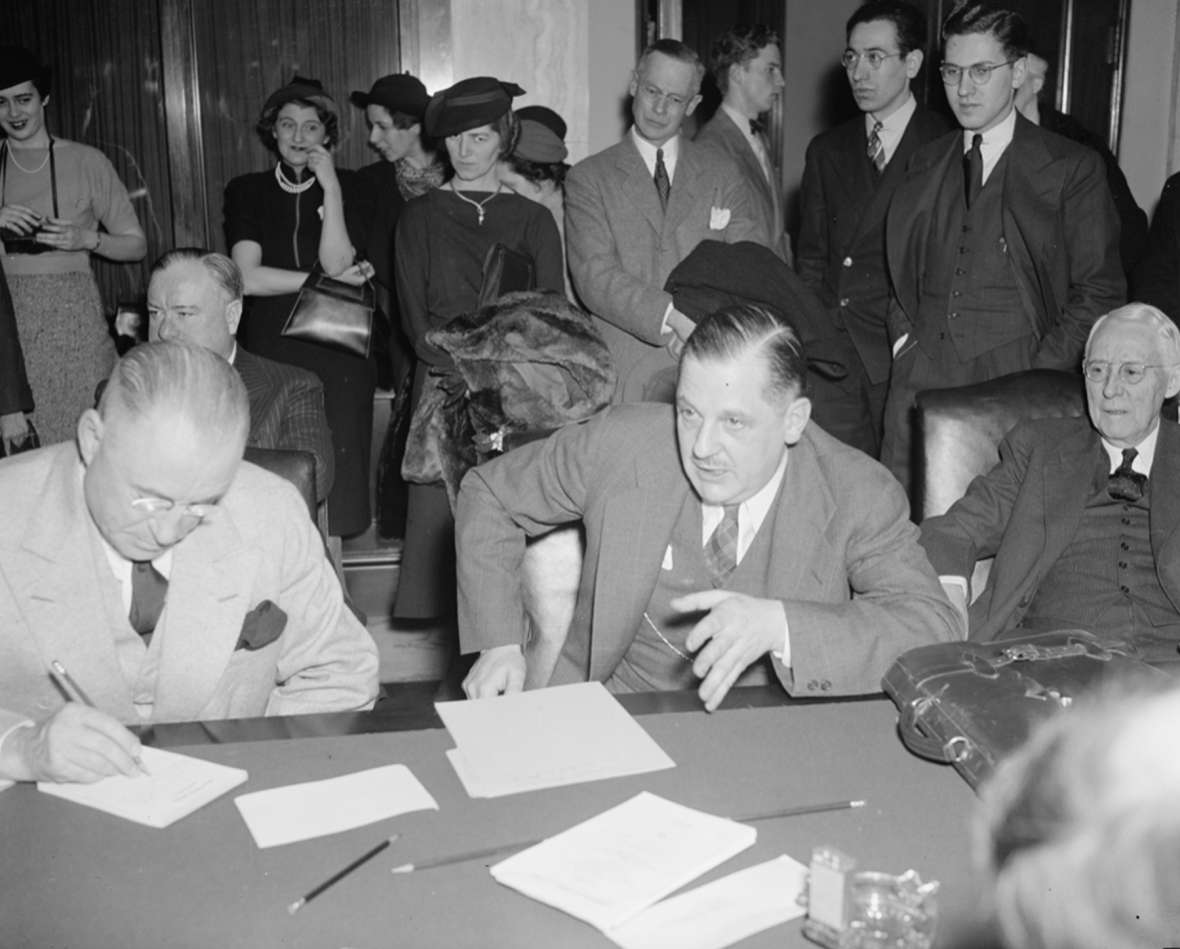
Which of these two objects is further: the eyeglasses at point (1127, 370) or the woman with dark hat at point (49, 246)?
the woman with dark hat at point (49, 246)

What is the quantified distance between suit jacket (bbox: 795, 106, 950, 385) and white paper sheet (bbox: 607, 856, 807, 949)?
2981mm

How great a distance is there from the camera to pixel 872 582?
2.32m

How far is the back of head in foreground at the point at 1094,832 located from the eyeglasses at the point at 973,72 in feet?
11.0

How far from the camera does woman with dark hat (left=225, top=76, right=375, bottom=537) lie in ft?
14.3

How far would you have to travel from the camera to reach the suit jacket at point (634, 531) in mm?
2334

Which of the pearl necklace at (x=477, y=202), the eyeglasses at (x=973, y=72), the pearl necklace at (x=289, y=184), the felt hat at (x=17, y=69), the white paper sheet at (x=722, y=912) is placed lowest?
the white paper sheet at (x=722, y=912)

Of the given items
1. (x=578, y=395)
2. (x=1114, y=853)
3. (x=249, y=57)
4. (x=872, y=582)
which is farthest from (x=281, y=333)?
(x=1114, y=853)

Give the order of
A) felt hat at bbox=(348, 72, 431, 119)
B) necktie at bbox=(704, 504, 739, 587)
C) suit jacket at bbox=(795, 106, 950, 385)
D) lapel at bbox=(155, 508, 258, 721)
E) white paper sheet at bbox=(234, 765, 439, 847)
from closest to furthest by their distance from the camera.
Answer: white paper sheet at bbox=(234, 765, 439, 847) → lapel at bbox=(155, 508, 258, 721) → necktie at bbox=(704, 504, 739, 587) → suit jacket at bbox=(795, 106, 950, 385) → felt hat at bbox=(348, 72, 431, 119)

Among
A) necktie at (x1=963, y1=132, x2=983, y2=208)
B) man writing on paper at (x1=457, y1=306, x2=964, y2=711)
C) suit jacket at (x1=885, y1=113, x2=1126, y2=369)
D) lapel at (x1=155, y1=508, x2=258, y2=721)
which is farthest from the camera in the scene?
necktie at (x1=963, y1=132, x2=983, y2=208)

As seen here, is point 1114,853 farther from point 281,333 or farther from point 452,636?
point 281,333

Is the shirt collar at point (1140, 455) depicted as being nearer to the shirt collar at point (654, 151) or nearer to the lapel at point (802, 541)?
the lapel at point (802, 541)

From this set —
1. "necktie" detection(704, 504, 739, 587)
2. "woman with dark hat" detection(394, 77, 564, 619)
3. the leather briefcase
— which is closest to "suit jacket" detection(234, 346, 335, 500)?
"woman with dark hat" detection(394, 77, 564, 619)

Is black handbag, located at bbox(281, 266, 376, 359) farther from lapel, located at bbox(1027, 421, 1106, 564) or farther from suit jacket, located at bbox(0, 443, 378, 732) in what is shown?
lapel, located at bbox(1027, 421, 1106, 564)

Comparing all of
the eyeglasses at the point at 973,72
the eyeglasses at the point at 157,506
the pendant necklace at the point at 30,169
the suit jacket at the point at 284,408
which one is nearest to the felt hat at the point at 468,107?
the suit jacket at the point at 284,408
